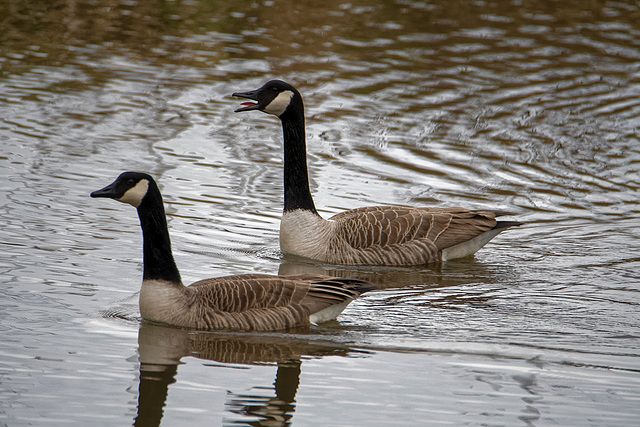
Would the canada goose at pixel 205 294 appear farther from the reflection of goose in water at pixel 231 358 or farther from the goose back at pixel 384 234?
the goose back at pixel 384 234

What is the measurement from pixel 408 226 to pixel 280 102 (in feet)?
7.15

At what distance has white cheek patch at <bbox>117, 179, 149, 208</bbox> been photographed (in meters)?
8.60

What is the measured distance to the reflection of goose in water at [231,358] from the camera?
7.22 metres

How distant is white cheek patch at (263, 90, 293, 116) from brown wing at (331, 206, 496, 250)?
5.07 feet

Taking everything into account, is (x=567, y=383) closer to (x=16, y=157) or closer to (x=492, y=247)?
(x=492, y=247)

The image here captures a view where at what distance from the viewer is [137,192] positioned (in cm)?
862

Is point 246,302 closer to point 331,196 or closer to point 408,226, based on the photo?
point 408,226

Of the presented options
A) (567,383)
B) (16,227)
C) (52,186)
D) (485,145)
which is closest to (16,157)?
(52,186)

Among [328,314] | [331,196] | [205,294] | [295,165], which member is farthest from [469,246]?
[205,294]

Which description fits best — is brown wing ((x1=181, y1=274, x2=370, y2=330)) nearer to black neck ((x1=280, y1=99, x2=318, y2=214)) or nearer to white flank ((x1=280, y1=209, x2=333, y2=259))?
white flank ((x1=280, y1=209, x2=333, y2=259))

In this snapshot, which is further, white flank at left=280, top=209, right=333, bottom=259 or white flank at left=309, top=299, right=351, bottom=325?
white flank at left=280, top=209, right=333, bottom=259

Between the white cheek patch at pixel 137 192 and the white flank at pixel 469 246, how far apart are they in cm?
443

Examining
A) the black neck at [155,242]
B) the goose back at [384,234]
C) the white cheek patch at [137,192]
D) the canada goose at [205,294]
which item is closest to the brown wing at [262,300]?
the canada goose at [205,294]

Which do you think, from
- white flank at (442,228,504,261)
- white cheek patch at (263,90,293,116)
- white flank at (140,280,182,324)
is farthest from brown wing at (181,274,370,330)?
white cheek patch at (263,90,293,116)
